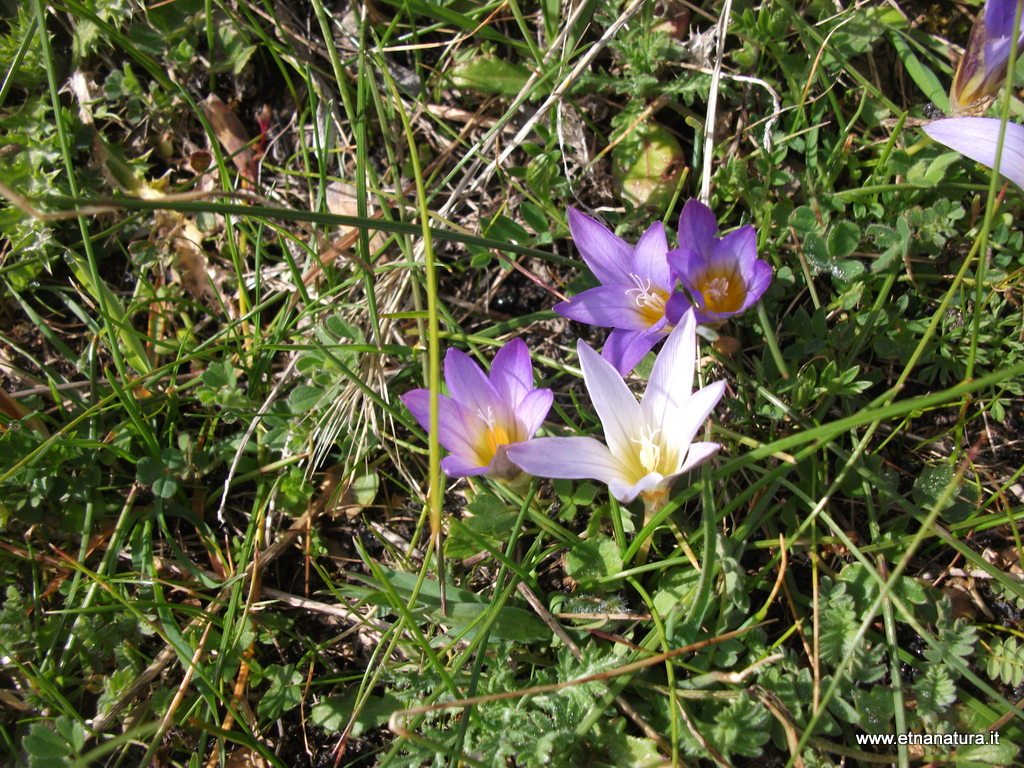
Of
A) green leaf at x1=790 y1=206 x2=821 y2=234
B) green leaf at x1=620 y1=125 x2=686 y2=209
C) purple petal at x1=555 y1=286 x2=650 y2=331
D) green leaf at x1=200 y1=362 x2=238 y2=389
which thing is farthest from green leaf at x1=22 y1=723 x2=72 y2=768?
green leaf at x1=790 y1=206 x2=821 y2=234

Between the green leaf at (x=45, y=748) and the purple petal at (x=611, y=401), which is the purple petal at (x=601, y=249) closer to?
the purple petal at (x=611, y=401)

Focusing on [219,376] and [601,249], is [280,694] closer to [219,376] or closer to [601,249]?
[219,376]

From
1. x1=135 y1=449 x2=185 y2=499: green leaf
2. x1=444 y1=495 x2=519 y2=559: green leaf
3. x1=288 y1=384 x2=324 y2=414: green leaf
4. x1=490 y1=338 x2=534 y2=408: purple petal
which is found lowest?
x1=444 y1=495 x2=519 y2=559: green leaf

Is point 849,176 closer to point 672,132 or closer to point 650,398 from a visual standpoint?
point 672,132

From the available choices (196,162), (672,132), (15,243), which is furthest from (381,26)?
(15,243)

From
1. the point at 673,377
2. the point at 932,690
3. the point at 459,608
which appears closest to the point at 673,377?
the point at 673,377

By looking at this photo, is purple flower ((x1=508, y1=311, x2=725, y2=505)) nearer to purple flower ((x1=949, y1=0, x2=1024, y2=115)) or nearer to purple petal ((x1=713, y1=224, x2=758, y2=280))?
purple petal ((x1=713, y1=224, x2=758, y2=280))
